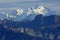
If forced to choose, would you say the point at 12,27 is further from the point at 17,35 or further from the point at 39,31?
the point at 39,31

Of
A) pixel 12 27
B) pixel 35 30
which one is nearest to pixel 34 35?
pixel 35 30

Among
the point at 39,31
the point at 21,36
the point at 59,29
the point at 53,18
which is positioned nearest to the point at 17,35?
the point at 21,36

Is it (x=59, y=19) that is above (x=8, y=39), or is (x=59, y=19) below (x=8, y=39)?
above

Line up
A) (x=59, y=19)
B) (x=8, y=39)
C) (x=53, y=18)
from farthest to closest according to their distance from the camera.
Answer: (x=53, y=18), (x=59, y=19), (x=8, y=39)

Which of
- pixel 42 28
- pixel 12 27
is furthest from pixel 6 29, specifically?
pixel 42 28

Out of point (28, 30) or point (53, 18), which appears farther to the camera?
point (53, 18)

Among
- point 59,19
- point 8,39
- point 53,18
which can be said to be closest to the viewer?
point 8,39

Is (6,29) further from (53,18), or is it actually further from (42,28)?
(53,18)
